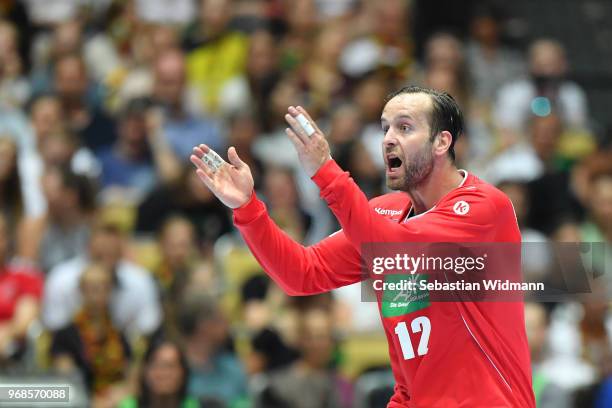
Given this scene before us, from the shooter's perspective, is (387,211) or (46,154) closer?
(387,211)

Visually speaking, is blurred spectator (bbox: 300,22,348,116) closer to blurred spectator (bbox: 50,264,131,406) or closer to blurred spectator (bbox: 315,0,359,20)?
blurred spectator (bbox: 315,0,359,20)

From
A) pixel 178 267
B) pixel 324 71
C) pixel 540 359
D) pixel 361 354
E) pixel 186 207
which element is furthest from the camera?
pixel 324 71

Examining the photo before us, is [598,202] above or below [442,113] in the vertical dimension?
above

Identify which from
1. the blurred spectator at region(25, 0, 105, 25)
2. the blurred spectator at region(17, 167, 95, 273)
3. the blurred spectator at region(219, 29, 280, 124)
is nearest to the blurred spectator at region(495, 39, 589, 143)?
the blurred spectator at region(219, 29, 280, 124)

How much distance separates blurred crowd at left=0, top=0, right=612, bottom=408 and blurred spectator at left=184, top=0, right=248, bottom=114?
20 millimetres

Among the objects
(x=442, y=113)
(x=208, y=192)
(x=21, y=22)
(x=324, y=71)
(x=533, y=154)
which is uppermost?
(x=21, y=22)

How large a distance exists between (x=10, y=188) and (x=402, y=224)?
5.90 meters

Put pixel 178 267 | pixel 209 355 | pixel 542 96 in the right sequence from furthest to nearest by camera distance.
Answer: pixel 542 96
pixel 178 267
pixel 209 355

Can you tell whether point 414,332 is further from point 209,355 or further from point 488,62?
point 488,62

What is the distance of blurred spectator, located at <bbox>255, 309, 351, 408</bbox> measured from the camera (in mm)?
8656

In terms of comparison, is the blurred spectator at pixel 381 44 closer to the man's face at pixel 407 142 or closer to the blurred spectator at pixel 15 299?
the blurred spectator at pixel 15 299

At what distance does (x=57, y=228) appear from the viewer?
9.91 meters

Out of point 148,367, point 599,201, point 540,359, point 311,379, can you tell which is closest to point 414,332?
point 148,367

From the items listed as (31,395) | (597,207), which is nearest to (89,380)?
(31,395)
